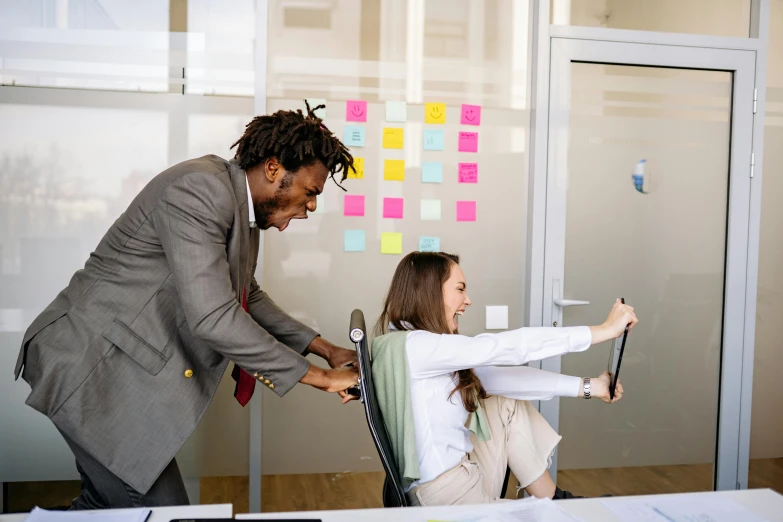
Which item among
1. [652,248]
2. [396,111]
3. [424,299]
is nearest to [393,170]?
[396,111]

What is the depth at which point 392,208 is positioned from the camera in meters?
2.89

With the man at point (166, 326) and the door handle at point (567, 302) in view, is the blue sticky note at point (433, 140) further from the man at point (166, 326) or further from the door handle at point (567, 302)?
the man at point (166, 326)

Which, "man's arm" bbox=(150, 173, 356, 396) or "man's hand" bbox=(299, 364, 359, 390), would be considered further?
"man's hand" bbox=(299, 364, 359, 390)

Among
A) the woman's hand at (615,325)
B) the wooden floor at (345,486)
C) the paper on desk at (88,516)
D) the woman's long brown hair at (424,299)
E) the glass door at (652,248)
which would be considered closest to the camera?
the paper on desk at (88,516)

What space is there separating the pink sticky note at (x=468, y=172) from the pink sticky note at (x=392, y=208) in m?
0.28

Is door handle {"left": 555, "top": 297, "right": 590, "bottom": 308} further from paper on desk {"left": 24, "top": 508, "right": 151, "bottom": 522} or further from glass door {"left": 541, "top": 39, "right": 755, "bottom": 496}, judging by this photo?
paper on desk {"left": 24, "top": 508, "right": 151, "bottom": 522}

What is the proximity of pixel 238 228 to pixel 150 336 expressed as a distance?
1.14ft

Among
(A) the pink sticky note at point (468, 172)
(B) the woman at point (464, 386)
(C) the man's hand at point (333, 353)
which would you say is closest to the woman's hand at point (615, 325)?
(B) the woman at point (464, 386)

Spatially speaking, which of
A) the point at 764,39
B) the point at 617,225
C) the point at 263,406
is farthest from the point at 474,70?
the point at 263,406

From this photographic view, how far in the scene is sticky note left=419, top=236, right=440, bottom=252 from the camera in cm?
292

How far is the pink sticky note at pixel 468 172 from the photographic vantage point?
2943 millimetres

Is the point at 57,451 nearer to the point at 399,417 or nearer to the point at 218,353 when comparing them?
the point at 218,353

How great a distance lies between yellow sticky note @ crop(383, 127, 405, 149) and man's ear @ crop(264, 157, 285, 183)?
105 cm

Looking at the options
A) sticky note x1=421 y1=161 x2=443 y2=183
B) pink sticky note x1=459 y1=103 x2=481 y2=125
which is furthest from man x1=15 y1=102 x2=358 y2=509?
pink sticky note x1=459 y1=103 x2=481 y2=125
